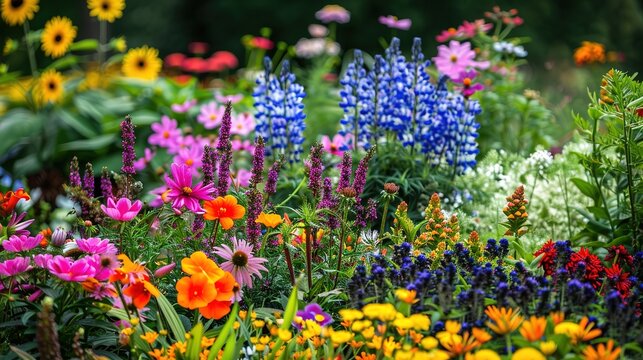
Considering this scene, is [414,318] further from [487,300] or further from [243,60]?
[243,60]

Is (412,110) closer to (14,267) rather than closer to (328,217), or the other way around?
(328,217)

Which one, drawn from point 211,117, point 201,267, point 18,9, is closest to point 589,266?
point 201,267

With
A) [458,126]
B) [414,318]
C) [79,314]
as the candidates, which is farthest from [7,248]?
[458,126]

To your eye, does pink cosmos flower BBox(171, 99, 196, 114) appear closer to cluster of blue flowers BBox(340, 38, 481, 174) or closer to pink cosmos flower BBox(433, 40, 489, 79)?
cluster of blue flowers BBox(340, 38, 481, 174)

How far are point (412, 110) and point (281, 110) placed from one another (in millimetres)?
737

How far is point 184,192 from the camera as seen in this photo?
2.63 m

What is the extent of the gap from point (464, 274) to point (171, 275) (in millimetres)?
1097

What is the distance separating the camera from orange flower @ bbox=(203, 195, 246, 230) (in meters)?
2.59

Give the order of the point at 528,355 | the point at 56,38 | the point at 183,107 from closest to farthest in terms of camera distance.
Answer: the point at 528,355
the point at 183,107
the point at 56,38

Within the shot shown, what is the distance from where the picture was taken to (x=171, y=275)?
274cm

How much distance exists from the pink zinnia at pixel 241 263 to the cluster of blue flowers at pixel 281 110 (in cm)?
160

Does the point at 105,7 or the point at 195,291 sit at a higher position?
the point at 105,7

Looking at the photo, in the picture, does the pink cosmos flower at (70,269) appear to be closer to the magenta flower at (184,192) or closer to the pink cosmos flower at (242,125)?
the magenta flower at (184,192)

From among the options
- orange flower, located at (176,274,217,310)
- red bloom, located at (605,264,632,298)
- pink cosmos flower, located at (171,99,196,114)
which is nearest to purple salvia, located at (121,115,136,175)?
orange flower, located at (176,274,217,310)
